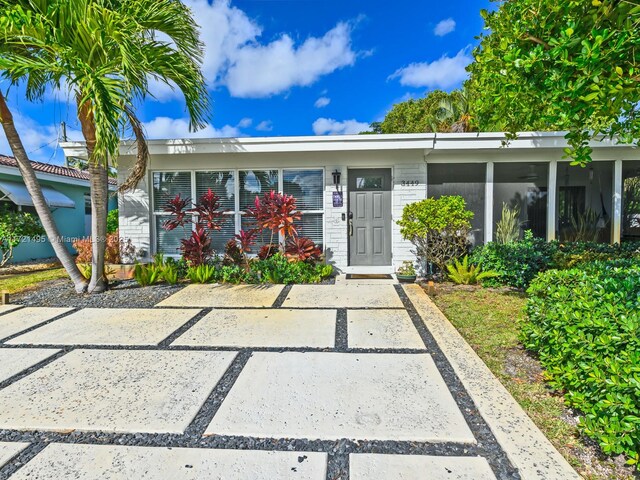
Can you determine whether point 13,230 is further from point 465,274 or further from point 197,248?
point 465,274

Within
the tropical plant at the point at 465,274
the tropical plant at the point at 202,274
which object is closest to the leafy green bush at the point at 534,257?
the tropical plant at the point at 465,274

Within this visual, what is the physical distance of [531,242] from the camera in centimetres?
642

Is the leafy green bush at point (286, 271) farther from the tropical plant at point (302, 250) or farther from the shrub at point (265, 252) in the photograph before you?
the shrub at point (265, 252)

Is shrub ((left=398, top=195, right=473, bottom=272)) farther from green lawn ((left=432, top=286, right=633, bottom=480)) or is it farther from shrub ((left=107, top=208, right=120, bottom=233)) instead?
shrub ((left=107, top=208, right=120, bottom=233))

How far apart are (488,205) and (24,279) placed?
10.1 meters

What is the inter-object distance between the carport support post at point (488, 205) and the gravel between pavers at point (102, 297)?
620cm

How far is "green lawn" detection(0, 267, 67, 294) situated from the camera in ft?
21.1

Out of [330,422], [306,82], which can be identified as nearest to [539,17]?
[330,422]

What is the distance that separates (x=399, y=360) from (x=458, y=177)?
537 cm

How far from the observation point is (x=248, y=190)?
24.5 feet

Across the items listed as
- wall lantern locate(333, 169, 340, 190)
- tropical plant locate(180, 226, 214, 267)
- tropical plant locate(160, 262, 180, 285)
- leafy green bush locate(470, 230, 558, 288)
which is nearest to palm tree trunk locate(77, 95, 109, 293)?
tropical plant locate(160, 262, 180, 285)

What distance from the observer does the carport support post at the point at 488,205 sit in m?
7.08

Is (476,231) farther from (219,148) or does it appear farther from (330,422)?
(330,422)

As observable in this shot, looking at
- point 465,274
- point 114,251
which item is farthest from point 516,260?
point 114,251
